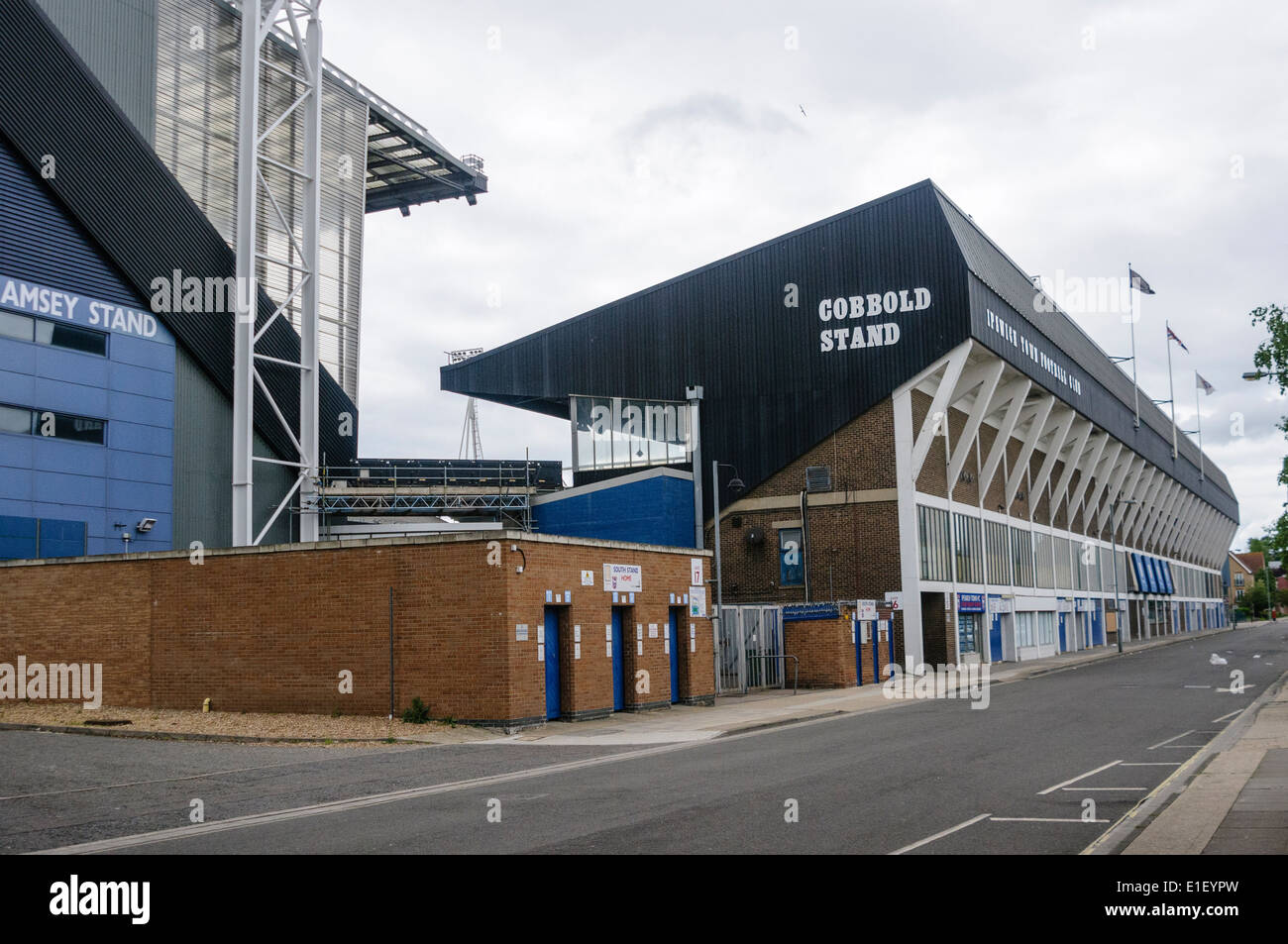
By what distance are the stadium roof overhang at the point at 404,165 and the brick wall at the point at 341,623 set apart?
29.6m

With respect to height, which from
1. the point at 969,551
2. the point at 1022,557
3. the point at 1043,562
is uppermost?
the point at 969,551

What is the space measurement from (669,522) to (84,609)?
2313 cm

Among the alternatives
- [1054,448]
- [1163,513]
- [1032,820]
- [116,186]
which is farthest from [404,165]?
[1163,513]

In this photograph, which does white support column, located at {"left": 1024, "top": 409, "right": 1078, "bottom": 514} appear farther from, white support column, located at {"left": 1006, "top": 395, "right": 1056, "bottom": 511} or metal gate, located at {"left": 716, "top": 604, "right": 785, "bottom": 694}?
metal gate, located at {"left": 716, "top": 604, "right": 785, "bottom": 694}

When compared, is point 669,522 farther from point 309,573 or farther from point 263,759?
point 263,759

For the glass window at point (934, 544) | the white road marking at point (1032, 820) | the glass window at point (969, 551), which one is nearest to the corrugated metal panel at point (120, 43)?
the glass window at point (934, 544)

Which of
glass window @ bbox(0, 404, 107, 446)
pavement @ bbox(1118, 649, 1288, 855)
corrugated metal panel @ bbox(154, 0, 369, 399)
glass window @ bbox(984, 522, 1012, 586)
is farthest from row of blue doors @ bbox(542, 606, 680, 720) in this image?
glass window @ bbox(984, 522, 1012, 586)

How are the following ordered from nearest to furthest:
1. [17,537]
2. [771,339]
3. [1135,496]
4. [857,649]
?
[17,537]
[857,649]
[771,339]
[1135,496]

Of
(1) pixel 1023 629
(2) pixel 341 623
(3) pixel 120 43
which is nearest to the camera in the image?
(2) pixel 341 623

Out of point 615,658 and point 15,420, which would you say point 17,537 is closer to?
point 15,420

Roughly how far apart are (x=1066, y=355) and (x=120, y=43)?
1750 inches

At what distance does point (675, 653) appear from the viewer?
2730 cm

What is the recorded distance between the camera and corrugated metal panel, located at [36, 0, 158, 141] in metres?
35.1

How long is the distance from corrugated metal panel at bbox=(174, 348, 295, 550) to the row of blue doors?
56.5 ft
